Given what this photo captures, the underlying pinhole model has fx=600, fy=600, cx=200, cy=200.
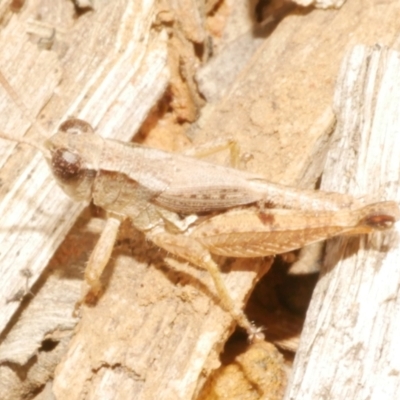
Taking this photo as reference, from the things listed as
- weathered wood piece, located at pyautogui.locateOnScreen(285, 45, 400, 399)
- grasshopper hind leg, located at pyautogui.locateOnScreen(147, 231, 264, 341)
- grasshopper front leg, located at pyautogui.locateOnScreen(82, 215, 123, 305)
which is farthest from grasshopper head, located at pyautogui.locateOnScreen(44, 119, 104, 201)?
weathered wood piece, located at pyautogui.locateOnScreen(285, 45, 400, 399)

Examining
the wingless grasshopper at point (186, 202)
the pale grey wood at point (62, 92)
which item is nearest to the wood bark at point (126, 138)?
the pale grey wood at point (62, 92)

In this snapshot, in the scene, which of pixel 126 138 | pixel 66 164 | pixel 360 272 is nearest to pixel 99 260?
pixel 66 164

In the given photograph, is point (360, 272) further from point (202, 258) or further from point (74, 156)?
point (74, 156)

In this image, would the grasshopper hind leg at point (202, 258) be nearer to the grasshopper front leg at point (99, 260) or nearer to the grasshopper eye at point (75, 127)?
the grasshopper front leg at point (99, 260)

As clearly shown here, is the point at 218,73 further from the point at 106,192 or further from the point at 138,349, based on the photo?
the point at 138,349

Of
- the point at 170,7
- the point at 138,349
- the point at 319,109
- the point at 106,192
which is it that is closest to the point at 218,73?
the point at 170,7

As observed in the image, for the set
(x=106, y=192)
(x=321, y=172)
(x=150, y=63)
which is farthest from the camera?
(x=150, y=63)
